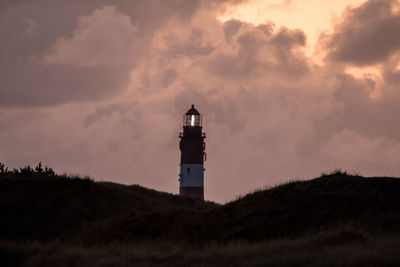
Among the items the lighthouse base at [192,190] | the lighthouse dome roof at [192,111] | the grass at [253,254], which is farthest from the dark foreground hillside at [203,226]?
the lighthouse dome roof at [192,111]

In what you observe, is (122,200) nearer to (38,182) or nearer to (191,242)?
(38,182)

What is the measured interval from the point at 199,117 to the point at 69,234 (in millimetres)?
23673

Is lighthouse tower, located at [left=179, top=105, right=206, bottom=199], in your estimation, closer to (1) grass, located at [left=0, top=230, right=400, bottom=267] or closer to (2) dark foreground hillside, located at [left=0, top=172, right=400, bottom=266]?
(2) dark foreground hillside, located at [left=0, top=172, right=400, bottom=266]

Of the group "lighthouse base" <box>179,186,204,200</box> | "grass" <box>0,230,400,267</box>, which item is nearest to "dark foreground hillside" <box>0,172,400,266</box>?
"grass" <box>0,230,400,267</box>

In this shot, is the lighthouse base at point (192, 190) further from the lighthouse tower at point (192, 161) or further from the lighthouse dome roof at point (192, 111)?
the lighthouse dome roof at point (192, 111)

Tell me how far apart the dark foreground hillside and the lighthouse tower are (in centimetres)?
876

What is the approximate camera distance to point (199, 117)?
180ft

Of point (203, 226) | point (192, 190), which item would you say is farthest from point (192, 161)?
point (203, 226)

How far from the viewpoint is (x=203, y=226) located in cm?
2984

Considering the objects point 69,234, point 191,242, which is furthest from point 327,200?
point 69,234

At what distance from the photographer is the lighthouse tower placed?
53781 mm

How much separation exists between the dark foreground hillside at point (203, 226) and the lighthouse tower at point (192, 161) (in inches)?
345

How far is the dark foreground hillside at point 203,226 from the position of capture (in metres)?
20.1

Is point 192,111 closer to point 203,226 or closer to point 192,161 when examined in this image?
point 192,161
